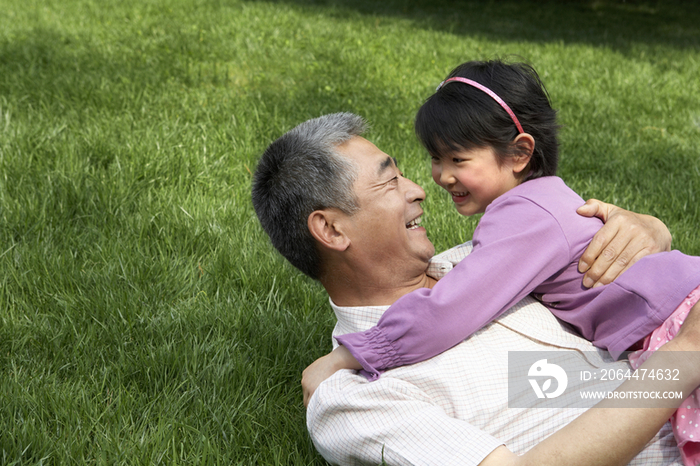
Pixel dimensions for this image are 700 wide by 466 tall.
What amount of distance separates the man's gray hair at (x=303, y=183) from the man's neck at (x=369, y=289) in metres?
0.10

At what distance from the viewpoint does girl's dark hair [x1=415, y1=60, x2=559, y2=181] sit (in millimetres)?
2539

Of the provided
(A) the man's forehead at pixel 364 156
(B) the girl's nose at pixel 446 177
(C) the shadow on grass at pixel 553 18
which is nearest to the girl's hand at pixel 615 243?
(B) the girl's nose at pixel 446 177

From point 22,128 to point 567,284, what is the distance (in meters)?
4.24

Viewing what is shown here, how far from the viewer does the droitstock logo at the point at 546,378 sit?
78.9 inches

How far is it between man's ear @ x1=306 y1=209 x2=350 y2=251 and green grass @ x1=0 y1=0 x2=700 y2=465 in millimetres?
697

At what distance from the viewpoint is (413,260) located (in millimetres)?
2312

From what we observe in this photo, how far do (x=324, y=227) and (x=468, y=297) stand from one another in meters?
0.61

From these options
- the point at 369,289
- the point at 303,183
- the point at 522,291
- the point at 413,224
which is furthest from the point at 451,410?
the point at 303,183

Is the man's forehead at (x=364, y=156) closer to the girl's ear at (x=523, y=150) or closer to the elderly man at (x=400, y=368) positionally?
the elderly man at (x=400, y=368)

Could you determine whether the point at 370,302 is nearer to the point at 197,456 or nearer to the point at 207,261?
the point at 197,456

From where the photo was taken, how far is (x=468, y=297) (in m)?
1.95

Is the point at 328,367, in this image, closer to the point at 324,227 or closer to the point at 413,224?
the point at 324,227

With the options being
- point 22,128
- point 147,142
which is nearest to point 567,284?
point 147,142

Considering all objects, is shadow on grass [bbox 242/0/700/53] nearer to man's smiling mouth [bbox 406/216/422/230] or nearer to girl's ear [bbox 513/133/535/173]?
girl's ear [bbox 513/133/535/173]
